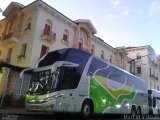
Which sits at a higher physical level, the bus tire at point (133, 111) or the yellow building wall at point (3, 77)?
the yellow building wall at point (3, 77)

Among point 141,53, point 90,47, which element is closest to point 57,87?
point 90,47

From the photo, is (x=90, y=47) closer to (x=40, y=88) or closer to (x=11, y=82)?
(x=11, y=82)

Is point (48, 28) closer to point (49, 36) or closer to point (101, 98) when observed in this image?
point (49, 36)

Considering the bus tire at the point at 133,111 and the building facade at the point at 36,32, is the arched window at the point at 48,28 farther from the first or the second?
the bus tire at the point at 133,111

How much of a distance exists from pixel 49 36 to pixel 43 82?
14920 millimetres

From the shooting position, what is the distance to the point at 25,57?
84.7ft

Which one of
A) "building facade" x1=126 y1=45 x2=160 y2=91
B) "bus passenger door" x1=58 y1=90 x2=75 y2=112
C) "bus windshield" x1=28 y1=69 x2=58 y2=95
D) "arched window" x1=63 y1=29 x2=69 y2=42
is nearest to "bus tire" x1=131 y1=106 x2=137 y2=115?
"bus passenger door" x1=58 y1=90 x2=75 y2=112

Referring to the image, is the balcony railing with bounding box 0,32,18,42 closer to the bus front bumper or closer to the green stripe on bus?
the green stripe on bus

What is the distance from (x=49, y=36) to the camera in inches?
1052

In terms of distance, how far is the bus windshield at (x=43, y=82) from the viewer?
11951 millimetres

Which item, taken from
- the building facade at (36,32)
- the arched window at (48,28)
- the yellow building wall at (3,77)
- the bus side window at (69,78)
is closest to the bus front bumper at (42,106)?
the bus side window at (69,78)

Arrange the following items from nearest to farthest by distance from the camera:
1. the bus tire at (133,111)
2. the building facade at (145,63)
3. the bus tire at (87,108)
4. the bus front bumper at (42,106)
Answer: the bus front bumper at (42,106) → the bus tire at (87,108) → the bus tire at (133,111) → the building facade at (145,63)

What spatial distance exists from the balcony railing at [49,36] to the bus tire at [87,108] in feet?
46.7

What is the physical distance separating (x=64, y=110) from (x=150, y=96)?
16.6 meters
